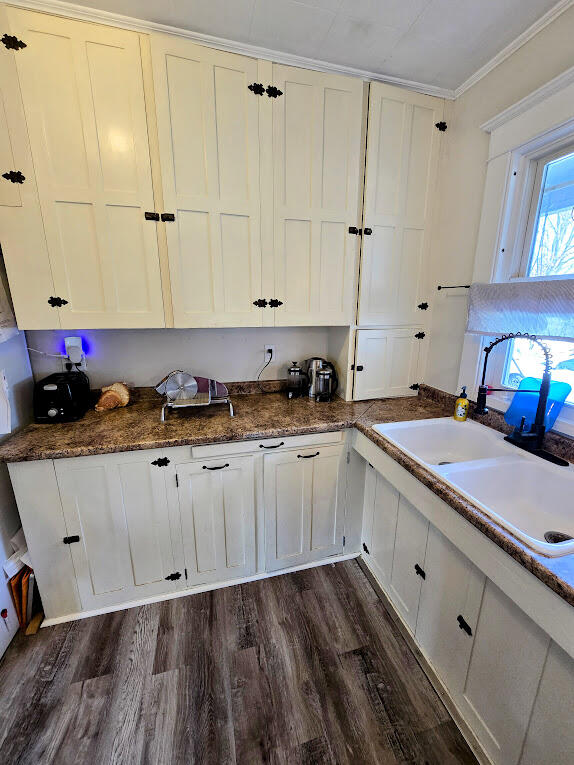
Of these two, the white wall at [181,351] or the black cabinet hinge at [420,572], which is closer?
the black cabinet hinge at [420,572]

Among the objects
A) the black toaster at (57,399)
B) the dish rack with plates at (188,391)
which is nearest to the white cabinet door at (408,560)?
the dish rack with plates at (188,391)

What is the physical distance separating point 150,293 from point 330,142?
1183 mm

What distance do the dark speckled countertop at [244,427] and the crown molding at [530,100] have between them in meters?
1.33

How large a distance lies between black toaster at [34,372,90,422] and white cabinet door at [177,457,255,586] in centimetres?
65

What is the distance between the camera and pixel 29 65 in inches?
50.3

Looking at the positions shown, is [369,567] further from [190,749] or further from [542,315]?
[542,315]

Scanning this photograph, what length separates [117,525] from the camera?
1.50m

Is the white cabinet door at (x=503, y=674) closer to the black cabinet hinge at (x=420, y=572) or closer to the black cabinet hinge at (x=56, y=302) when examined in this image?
the black cabinet hinge at (x=420, y=572)

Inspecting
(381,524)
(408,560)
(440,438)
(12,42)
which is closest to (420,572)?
(408,560)

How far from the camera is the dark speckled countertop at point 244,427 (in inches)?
46.4

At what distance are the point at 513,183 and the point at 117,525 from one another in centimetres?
241

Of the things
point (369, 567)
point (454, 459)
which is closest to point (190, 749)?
point (369, 567)

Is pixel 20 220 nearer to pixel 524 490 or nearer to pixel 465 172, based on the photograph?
pixel 465 172

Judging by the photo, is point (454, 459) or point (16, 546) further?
point (454, 459)
